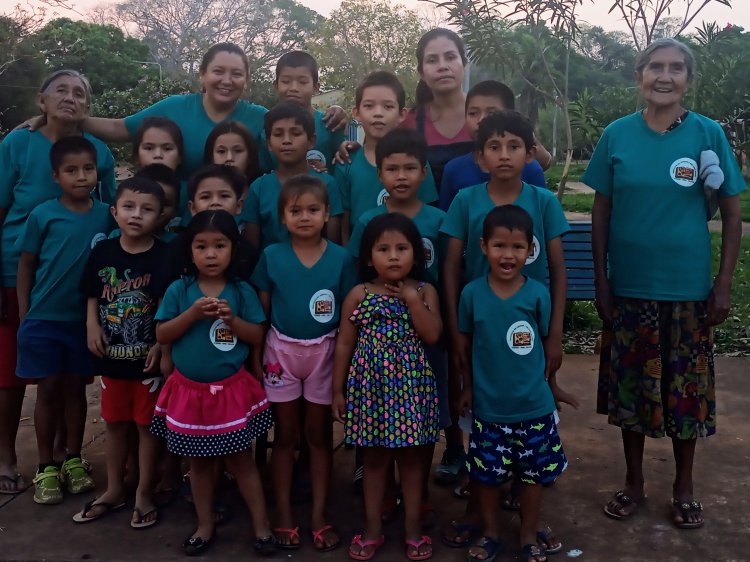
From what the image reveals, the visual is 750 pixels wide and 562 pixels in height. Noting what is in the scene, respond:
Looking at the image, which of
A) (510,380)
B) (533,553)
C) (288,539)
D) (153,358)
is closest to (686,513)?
(533,553)

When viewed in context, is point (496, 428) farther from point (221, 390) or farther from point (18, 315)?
point (18, 315)

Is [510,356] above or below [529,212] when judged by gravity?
below

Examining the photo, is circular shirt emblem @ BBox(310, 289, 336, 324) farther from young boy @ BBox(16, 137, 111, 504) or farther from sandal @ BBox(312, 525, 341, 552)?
young boy @ BBox(16, 137, 111, 504)

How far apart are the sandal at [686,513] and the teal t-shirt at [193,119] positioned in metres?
2.52

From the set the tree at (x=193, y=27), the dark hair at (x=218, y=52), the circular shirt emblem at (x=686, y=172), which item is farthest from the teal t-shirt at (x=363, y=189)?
the tree at (x=193, y=27)

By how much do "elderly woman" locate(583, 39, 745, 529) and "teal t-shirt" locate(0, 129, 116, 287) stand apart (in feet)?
8.53

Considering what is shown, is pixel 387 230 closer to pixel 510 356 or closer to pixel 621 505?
pixel 510 356

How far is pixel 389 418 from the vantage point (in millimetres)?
2877

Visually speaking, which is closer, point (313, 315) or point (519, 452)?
point (519, 452)

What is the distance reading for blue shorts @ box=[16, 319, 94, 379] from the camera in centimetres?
343

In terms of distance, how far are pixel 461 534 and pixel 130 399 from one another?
1.53 m

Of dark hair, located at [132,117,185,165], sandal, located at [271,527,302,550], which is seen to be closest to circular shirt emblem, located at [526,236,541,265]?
sandal, located at [271,527,302,550]

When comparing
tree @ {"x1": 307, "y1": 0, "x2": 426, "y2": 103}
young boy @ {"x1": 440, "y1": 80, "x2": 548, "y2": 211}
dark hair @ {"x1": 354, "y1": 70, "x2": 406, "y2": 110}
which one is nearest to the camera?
young boy @ {"x1": 440, "y1": 80, "x2": 548, "y2": 211}

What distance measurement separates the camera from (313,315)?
3027mm
